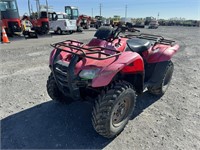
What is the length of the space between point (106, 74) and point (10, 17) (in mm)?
12450

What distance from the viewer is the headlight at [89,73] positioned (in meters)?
2.31

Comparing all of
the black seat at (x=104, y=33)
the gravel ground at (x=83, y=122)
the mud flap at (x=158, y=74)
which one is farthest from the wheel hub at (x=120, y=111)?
the black seat at (x=104, y=33)

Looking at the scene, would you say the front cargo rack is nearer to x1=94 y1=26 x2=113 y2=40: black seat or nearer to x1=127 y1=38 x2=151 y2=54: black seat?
x1=94 y1=26 x2=113 y2=40: black seat

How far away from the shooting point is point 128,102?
2908 mm

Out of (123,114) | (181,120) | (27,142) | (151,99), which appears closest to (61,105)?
(27,142)

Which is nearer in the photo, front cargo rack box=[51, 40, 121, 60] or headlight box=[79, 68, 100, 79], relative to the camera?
headlight box=[79, 68, 100, 79]

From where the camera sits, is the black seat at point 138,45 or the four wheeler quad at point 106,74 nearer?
the four wheeler quad at point 106,74

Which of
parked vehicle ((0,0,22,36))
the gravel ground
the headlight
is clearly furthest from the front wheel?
parked vehicle ((0,0,22,36))

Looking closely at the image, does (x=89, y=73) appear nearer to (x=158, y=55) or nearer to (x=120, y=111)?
(x=120, y=111)

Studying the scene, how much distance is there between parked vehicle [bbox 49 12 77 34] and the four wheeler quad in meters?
13.6

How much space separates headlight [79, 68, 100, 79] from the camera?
2310 mm

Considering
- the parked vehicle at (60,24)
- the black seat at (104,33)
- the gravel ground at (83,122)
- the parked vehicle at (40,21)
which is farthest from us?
the parked vehicle at (60,24)

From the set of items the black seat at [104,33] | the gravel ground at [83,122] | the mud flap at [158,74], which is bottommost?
the gravel ground at [83,122]

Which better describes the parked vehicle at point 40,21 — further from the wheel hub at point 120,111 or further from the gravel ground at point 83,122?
the wheel hub at point 120,111
